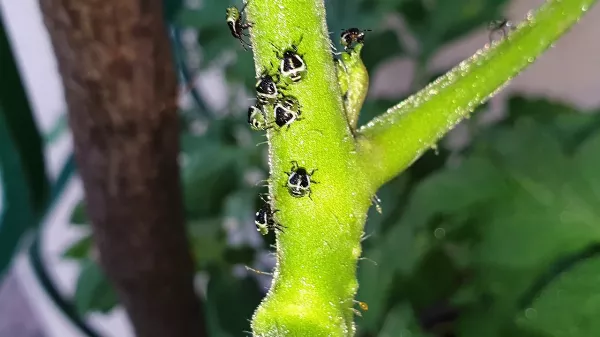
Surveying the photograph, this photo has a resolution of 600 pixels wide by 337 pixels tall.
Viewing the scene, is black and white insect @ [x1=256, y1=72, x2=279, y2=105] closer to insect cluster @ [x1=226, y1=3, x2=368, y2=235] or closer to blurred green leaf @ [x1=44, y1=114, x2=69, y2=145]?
insect cluster @ [x1=226, y1=3, x2=368, y2=235]

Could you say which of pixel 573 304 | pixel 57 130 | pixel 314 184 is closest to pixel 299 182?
pixel 314 184

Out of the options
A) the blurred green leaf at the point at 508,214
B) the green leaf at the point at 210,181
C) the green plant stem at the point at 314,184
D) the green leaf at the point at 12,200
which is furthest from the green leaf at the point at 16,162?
the green plant stem at the point at 314,184

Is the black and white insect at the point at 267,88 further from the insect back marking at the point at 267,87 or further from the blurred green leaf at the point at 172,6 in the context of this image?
the blurred green leaf at the point at 172,6

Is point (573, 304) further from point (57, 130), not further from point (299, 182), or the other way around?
point (57, 130)

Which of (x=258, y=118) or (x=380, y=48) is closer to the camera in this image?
(x=258, y=118)

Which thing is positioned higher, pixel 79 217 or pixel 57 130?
pixel 57 130

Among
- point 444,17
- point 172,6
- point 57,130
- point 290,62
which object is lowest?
point 290,62
